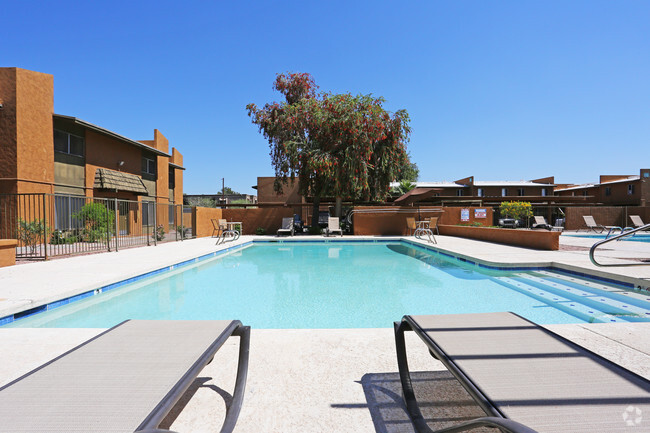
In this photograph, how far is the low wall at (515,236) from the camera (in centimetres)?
887

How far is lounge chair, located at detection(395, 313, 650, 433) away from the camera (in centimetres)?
98

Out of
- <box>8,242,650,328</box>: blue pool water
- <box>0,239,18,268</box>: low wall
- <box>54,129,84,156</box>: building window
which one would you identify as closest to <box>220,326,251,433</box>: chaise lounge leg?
<box>8,242,650,328</box>: blue pool water

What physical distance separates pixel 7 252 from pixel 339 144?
12514mm

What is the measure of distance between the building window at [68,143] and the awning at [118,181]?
1241 millimetres

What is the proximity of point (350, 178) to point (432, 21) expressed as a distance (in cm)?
734

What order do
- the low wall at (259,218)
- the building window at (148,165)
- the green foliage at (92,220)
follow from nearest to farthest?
1. the green foliage at (92,220)
2. the low wall at (259,218)
3. the building window at (148,165)

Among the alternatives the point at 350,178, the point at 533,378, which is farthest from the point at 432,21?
the point at 533,378

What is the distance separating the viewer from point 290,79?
63.7 ft

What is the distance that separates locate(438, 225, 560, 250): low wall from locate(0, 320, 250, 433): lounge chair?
401 inches

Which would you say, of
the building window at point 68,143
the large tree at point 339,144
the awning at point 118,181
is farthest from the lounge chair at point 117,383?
the awning at point 118,181

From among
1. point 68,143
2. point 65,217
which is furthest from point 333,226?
point 68,143

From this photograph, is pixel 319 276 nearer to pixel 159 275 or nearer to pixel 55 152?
pixel 159 275

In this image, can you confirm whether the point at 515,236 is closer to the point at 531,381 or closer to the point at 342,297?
the point at 342,297

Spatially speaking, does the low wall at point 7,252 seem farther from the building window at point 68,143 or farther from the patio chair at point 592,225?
the patio chair at point 592,225
